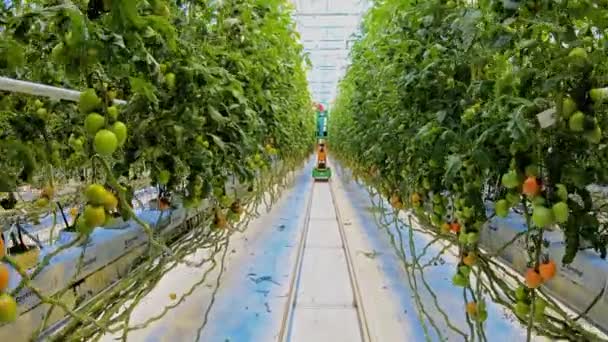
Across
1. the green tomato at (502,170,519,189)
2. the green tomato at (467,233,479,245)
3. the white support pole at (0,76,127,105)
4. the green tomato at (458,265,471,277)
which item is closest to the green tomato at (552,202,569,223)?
the green tomato at (502,170,519,189)

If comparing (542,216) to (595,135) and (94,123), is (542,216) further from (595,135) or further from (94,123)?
(94,123)

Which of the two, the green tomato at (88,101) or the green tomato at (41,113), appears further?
the green tomato at (41,113)

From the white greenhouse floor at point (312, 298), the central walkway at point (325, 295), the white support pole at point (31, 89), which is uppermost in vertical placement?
the white support pole at point (31, 89)

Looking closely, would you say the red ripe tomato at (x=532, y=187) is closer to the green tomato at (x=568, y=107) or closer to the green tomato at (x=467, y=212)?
the green tomato at (x=568, y=107)

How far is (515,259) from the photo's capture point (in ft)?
7.26

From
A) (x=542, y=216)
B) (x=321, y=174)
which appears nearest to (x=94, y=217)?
(x=542, y=216)

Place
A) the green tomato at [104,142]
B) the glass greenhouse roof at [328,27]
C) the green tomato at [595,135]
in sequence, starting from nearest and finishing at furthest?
the green tomato at [104,142]
the green tomato at [595,135]
the glass greenhouse roof at [328,27]

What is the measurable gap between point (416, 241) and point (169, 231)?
203cm

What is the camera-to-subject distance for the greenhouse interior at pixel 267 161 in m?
0.92

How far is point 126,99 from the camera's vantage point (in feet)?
5.20

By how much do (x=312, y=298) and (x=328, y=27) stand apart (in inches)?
292

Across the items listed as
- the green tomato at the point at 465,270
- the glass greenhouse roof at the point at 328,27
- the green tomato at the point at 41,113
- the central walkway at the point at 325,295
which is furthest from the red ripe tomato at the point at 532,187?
the glass greenhouse roof at the point at 328,27

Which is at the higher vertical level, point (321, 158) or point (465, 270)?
point (465, 270)

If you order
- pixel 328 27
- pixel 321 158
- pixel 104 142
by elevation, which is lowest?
pixel 321 158
